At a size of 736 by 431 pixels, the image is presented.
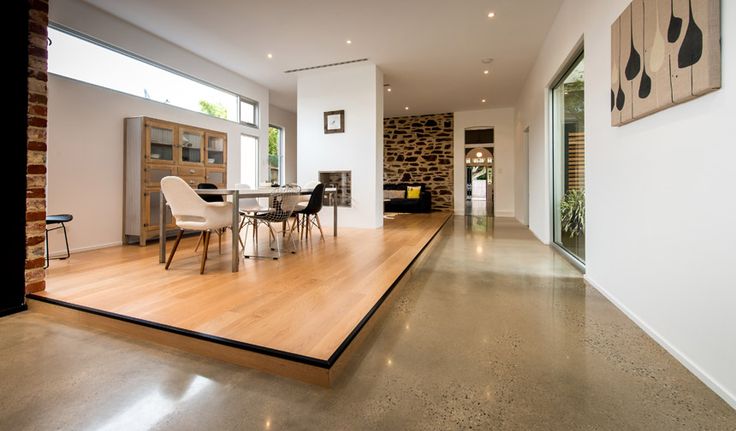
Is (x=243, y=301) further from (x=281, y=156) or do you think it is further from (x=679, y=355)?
(x=281, y=156)

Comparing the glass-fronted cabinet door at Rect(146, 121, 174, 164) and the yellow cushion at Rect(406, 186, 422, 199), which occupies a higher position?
the glass-fronted cabinet door at Rect(146, 121, 174, 164)

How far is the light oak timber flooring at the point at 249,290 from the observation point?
179cm

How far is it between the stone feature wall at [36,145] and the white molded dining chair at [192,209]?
78 centimetres

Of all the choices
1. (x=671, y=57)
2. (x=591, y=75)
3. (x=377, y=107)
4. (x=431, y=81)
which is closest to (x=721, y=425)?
(x=671, y=57)

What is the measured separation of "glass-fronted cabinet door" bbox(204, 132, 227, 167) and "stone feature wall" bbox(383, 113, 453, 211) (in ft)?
19.5

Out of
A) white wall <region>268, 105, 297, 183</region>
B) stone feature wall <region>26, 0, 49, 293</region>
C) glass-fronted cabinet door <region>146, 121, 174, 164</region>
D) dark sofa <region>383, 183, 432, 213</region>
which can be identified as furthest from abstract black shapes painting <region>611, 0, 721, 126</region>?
white wall <region>268, 105, 297, 183</region>

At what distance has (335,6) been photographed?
412 cm

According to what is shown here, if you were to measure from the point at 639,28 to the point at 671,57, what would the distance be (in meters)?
0.45

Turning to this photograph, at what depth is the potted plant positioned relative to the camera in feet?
11.5

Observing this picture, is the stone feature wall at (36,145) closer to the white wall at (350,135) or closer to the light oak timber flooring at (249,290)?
the light oak timber flooring at (249,290)

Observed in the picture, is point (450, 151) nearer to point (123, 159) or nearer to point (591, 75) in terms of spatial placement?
point (591, 75)

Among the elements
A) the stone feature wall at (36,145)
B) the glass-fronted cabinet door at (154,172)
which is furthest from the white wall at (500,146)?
the stone feature wall at (36,145)

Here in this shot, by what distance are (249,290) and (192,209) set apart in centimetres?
98

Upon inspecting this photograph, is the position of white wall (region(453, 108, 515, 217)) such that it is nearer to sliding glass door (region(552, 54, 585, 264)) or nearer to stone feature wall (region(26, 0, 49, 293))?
sliding glass door (region(552, 54, 585, 264))
